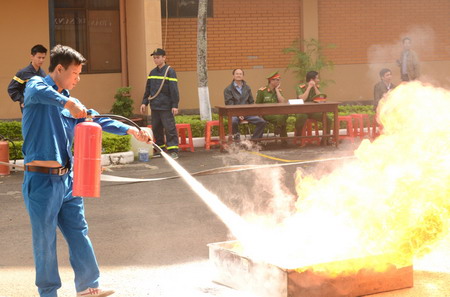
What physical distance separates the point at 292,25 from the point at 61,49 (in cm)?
1770

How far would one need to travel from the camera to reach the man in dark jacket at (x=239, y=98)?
641 inches

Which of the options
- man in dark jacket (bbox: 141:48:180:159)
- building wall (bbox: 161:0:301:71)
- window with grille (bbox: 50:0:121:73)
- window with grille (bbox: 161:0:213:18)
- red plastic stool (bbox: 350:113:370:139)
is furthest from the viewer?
building wall (bbox: 161:0:301:71)

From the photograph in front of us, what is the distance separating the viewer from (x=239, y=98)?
1647cm

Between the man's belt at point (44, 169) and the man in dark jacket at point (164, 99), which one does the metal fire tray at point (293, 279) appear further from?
the man in dark jacket at point (164, 99)

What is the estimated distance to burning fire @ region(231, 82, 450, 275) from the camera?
5762mm

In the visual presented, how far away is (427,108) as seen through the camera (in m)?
8.14

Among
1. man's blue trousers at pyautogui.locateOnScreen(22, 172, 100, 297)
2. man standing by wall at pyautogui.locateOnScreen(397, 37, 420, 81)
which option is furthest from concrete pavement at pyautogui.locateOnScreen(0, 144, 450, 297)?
man standing by wall at pyautogui.locateOnScreen(397, 37, 420, 81)

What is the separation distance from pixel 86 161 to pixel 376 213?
2.26 meters

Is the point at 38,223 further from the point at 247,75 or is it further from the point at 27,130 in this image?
the point at 247,75

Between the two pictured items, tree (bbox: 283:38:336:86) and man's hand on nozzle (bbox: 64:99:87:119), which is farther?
tree (bbox: 283:38:336:86)

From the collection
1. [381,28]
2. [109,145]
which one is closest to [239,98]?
[109,145]

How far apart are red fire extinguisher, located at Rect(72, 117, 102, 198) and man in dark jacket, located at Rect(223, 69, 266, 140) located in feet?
35.3

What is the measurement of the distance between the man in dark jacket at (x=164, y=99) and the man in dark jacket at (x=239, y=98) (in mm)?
1575

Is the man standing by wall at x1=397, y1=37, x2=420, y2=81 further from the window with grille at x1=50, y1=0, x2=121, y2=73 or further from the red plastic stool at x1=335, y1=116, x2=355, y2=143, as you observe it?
the window with grille at x1=50, y1=0, x2=121, y2=73
